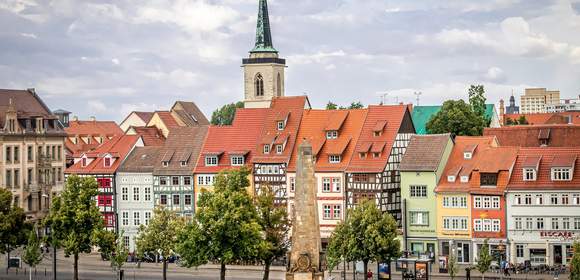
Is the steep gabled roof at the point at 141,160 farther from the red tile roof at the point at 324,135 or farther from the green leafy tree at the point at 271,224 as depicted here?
the green leafy tree at the point at 271,224

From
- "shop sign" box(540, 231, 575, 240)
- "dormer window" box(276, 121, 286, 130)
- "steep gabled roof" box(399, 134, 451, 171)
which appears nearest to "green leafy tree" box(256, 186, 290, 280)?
"steep gabled roof" box(399, 134, 451, 171)

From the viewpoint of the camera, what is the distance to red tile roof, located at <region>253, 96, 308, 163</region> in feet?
433

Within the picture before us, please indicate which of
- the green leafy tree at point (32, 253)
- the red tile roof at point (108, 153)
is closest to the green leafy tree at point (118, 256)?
the green leafy tree at point (32, 253)

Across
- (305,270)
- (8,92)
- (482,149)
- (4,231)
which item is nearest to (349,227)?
(482,149)

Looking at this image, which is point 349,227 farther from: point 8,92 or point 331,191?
point 8,92

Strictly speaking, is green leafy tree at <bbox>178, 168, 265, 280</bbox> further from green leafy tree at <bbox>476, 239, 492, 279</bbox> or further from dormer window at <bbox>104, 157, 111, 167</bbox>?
dormer window at <bbox>104, 157, 111, 167</bbox>

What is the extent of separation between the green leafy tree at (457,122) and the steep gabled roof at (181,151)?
2859 centimetres

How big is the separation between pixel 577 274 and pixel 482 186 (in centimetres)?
2345

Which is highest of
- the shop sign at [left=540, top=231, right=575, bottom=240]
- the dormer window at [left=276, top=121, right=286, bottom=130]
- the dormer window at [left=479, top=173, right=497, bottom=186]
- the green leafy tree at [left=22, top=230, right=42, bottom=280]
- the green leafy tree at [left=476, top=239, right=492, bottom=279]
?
the dormer window at [left=276, top=121, right=286, bottom=130]

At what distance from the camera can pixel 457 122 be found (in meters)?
153

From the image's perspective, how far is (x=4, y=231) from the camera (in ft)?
388

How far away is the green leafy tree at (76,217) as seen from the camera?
110625 mm

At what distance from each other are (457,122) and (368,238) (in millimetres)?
47697

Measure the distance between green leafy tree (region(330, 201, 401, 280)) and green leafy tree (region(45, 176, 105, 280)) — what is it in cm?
1996
